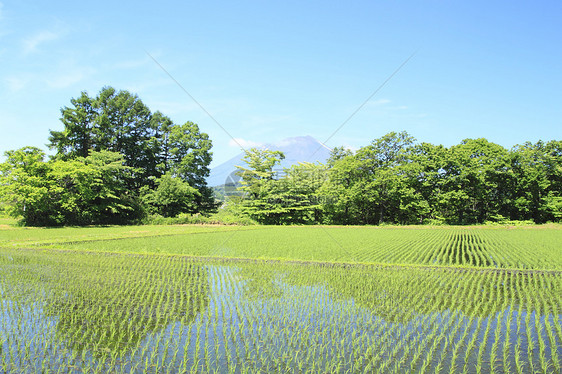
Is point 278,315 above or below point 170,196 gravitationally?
below

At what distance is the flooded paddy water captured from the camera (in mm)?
4234

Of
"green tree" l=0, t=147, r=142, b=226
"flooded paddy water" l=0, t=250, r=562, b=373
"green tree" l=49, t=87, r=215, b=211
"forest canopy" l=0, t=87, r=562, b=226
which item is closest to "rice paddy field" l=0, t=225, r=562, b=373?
"flooded paddy water" l=0, t=250, r=562, b=373

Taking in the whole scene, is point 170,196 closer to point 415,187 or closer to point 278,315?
point 415,187

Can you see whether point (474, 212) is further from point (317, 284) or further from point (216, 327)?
point (216, 327)

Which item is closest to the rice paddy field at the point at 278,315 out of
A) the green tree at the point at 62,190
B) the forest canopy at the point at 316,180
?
the green tree at the point at 62,190

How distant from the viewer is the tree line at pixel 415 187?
3045 cm

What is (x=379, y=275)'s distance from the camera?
9.52m

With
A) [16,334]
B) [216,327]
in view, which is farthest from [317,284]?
[16,334]

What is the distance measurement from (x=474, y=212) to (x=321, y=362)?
33.4m

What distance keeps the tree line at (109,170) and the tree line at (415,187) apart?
6.48 m

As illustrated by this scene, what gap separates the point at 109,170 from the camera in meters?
28.5

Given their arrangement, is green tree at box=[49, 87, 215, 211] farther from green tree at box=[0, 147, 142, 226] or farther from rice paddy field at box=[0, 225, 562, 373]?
rice paddy field at box=[0, 225, 562, 373]

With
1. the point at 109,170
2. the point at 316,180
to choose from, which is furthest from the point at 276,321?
the point at 316,180

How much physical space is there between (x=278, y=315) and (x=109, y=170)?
87.5 ft
